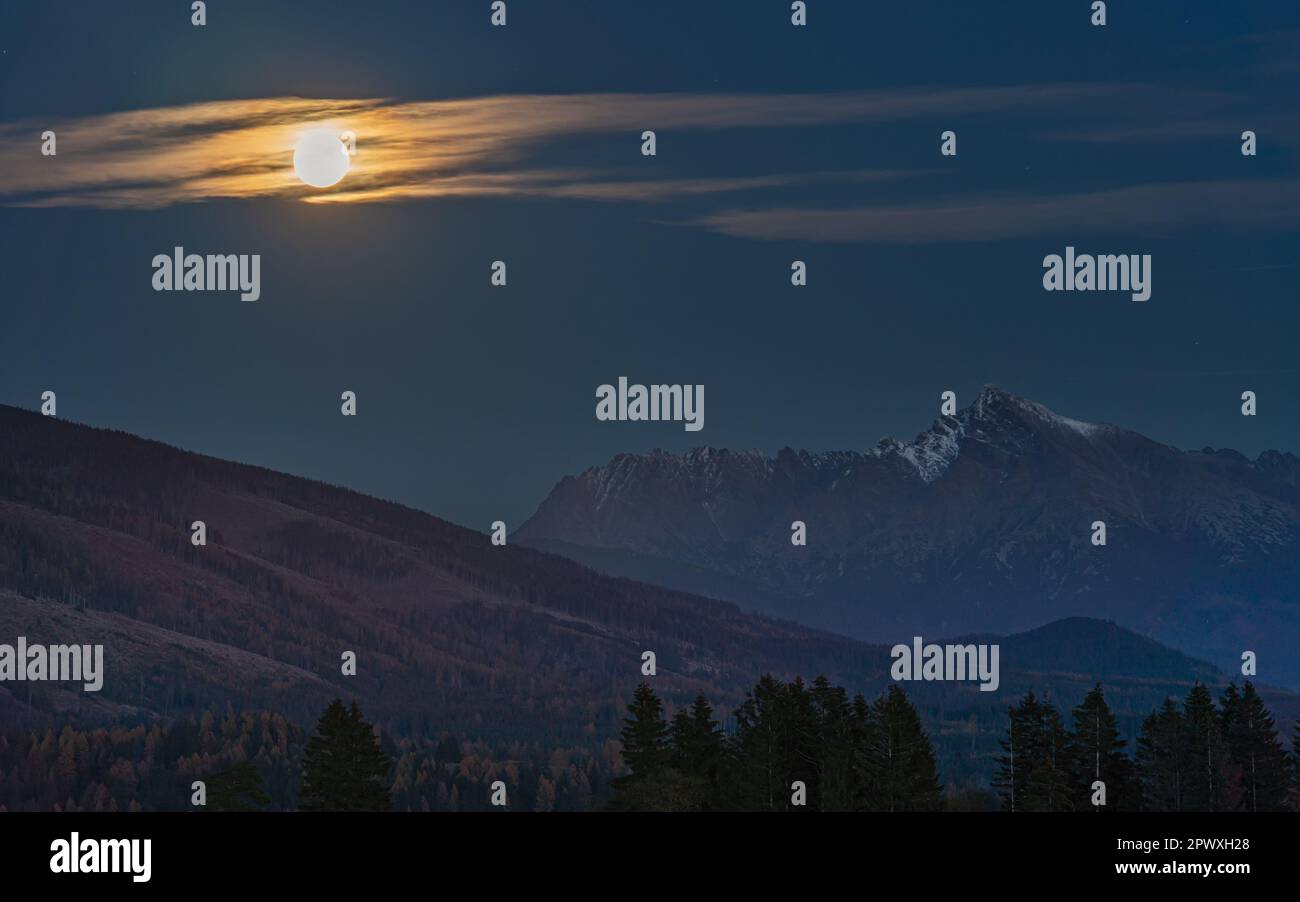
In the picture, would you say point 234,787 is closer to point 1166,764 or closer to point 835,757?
point 835,757

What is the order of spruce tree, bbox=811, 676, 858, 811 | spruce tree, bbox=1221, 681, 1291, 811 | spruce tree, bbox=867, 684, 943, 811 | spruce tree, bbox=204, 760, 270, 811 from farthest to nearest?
spruce tree, bbox=204, 760, 270, 811, spruce tree, bbox=1221, 681, 1291, 811, spruce tree, bbox=867, 684, 943, 811, spruce tree, bbox=811, 676, 858, 811

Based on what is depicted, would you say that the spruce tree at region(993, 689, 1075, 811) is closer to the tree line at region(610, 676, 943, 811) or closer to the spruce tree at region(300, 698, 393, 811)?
the tree line at region(610, 676, 943, 811)

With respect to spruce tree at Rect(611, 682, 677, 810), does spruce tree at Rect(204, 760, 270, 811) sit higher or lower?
lower

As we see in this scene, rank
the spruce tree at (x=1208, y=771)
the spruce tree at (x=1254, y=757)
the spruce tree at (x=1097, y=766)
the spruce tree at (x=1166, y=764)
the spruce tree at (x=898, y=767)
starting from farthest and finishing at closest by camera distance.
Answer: the spruce tree at (x=1254, y=757)
the spruce tree at (x=1166, y=764)
the spruce tree at (x=1208, y=771)
the spruce tree at (x=1097, y=766)
the spruce tree at (x=898, y=767)

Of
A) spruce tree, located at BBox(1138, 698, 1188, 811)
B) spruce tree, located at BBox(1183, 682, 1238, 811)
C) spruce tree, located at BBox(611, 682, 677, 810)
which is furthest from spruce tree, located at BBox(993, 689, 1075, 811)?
spruce tree, located at BBox(611, 682, 677, 810)

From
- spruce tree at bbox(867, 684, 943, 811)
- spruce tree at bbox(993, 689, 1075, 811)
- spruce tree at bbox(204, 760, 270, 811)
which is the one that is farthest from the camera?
spruce tree at bbox(204, 760, 270, 811)

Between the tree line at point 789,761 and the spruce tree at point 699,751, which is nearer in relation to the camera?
the tree line at point 789,761

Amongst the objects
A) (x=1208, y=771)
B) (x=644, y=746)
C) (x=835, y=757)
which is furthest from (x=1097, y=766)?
(x=644, y=746)

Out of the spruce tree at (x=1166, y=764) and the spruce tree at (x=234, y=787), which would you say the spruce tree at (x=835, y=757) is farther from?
the spruce tree at (x=234, y=787)

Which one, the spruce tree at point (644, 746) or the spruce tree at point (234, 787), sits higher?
the spruce tree at point (644, 746)

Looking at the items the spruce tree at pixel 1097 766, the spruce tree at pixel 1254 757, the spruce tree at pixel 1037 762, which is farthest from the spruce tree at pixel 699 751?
the spruce tree at pixel 1254 757

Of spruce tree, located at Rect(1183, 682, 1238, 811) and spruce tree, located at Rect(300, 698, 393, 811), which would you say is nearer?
spruce tree, located at Rect(300, 698, 393, 811)
